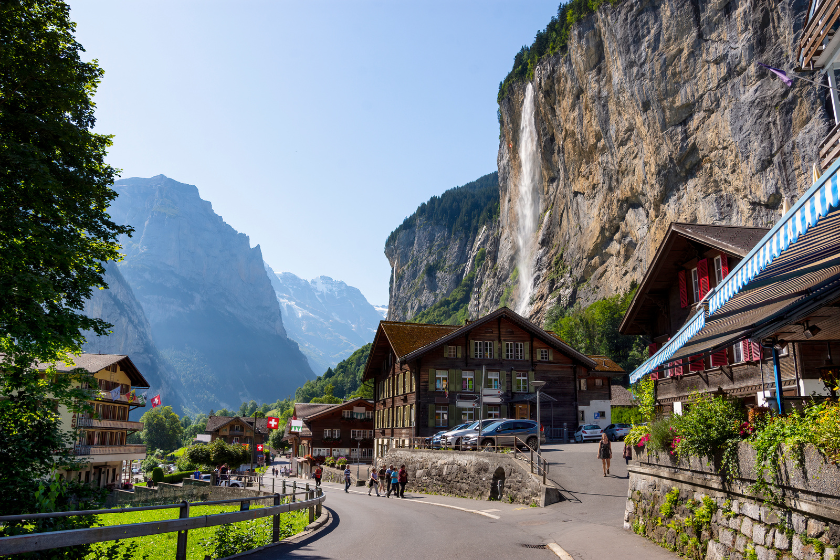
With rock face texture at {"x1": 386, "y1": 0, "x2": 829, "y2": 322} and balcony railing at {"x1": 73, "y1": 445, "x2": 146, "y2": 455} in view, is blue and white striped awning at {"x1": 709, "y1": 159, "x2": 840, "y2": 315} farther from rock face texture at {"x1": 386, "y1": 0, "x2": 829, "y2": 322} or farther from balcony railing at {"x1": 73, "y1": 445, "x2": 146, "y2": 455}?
balcony railing at {"x1": 73, "y1": 445, "x2": 146, "y2": 455}

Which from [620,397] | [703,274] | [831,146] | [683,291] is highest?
[831,146]

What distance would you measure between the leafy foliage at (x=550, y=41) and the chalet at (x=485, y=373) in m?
57.1

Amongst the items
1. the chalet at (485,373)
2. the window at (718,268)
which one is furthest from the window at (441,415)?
the window at (718,268)

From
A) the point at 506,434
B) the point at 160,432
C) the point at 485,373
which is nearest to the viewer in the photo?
the point at 506,434

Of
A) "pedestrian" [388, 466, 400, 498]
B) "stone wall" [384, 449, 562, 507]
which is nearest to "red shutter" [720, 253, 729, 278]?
"stone wall" [384, 449, 562, 507]

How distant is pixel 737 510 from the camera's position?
9320mm

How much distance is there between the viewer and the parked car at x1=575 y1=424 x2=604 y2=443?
42500mm

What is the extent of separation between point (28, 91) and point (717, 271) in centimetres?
2192

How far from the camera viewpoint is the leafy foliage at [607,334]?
7488 cm

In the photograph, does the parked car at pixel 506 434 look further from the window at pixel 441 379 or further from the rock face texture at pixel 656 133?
the rock face texture at pixel 656 133

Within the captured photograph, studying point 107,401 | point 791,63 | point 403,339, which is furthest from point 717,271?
point 107,401

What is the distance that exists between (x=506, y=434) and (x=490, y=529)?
15.0m

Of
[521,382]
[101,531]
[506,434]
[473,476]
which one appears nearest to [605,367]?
[521,382]

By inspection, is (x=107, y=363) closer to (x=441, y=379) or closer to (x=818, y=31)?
(x=441, y=379)
